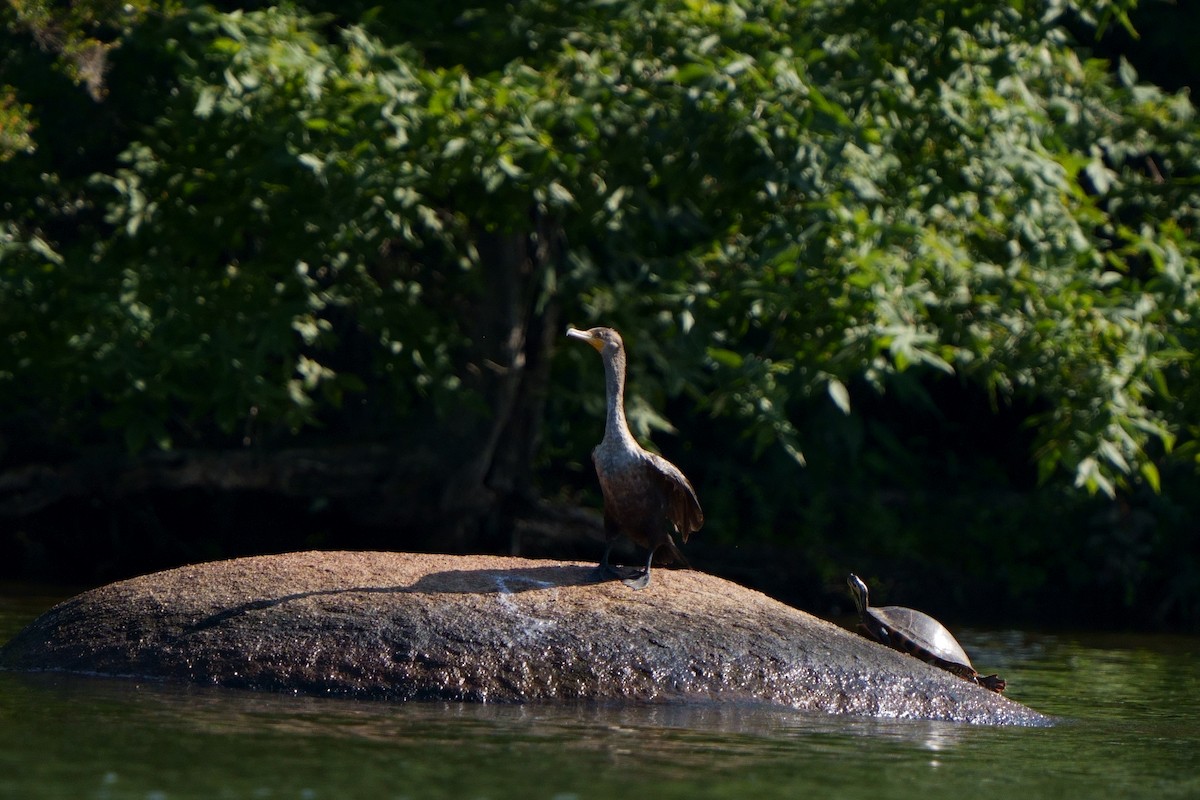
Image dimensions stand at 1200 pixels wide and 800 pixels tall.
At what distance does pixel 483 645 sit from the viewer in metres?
6.50

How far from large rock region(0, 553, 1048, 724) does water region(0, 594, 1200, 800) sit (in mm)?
161

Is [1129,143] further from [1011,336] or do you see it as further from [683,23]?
[683,23]

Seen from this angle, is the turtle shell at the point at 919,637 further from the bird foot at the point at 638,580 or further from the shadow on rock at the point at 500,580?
the shadow on rock at the point at 500,580

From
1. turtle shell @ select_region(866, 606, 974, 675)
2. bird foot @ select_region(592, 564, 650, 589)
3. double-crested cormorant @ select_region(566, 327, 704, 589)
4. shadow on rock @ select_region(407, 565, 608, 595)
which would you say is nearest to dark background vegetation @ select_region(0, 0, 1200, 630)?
turtle shell @ select_region(866, 606, 974, 675)

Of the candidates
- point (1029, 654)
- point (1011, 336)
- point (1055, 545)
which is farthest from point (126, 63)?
point (1055, 545)

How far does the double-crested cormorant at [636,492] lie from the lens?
700 centimetres

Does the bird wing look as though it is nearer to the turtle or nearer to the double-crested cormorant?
the double-crested cormorant

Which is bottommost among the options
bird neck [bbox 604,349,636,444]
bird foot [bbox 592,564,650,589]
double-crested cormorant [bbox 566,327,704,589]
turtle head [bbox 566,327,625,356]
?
bird foot [bbox 592,564,650,589]

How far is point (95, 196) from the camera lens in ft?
38.7

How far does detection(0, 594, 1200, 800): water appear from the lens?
462 cm

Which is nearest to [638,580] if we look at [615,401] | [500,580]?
[500,580]

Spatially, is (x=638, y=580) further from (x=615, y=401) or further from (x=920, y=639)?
(x=920, y=639)

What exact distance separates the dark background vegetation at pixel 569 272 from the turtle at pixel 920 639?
4.88 ft

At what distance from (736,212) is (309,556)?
4411mm
